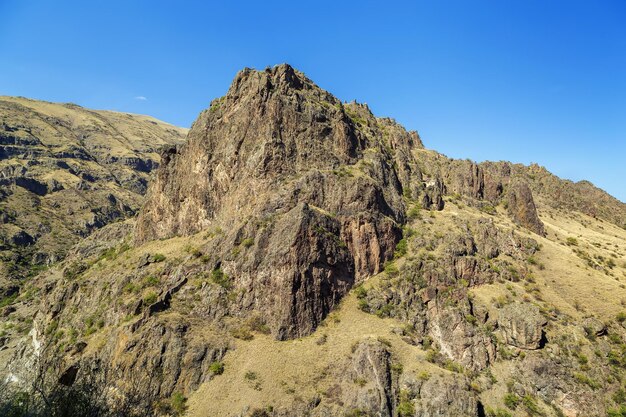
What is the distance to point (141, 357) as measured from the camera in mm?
62219

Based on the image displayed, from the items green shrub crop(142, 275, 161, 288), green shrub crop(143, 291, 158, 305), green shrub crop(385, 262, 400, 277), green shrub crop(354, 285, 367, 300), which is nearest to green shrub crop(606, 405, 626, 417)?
green shrub crop(385, 262, 400, 277)

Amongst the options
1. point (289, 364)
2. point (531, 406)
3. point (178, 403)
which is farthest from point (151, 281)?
point (531, 406)

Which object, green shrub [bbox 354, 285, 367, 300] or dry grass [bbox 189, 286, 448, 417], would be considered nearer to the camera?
dry grass [bbox 189, 286, 448, 417]

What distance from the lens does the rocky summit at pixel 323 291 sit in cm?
5891

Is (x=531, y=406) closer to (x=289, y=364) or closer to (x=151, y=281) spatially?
(x=289, y=364)

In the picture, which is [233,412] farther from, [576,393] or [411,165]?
[411,165]

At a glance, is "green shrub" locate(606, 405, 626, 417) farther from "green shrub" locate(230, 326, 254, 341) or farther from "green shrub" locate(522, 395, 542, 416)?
"green shrub" locate(230, 326, 254, 341)

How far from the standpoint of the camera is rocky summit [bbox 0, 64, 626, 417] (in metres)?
58.9

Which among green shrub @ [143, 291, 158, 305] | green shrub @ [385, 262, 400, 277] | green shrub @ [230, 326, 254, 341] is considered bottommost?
green shrub @ [230, 326, 254, 341]

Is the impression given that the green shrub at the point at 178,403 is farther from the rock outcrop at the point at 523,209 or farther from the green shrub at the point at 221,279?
the rock outcrop at the point at 523,209

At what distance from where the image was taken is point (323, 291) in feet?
236

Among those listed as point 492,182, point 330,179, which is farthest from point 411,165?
point 330,179

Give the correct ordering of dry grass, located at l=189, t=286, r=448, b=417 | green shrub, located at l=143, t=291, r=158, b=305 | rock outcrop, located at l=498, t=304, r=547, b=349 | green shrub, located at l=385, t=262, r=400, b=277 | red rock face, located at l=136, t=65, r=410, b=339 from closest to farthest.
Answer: dry grass, located at l=189, t=286, r=448, b=417, rock outcrop, located at l=498, t=304, r=547, b=349, green shrub, located at l=143, t=291, r=158, b=305, red rock face, located at l=136, t=65, r=410, b=339, green shrub, located at l=385, t=262, r=400, b=277

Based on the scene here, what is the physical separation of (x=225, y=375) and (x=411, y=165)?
2950 inches
